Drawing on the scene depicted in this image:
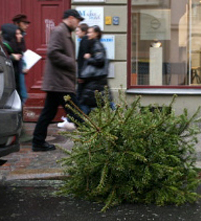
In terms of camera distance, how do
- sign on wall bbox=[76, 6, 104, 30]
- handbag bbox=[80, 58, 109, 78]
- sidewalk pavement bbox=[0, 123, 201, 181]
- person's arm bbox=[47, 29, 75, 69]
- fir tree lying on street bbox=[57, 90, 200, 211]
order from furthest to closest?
sign on wall bbox=[76, 6, 104, 30] < handbag bbox=[80, 58, 109, 78] < person's arm bbox=[47, 29, 75, 69] < sidewalk pavement bbox=[0, 123, 201, 181] < fir tree lying on street bbox=[57, 90, 200, 211]

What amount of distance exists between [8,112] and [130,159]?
120 centimetres

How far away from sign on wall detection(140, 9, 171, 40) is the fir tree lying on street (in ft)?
16.6

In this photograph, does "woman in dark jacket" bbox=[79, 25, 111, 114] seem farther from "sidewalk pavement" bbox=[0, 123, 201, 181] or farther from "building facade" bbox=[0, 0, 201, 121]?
"building facade" bbox=[0, 0, 201, 121]

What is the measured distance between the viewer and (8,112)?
3.92m

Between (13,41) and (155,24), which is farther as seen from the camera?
(155,24)

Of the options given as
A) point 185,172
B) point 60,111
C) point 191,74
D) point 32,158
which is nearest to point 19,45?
point 32,158

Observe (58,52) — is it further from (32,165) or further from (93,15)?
(93,15)

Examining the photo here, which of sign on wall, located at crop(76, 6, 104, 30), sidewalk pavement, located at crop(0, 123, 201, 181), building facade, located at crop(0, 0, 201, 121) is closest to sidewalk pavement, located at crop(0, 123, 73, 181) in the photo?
sidewalk pavement, located at crop(0, 123, 201, 181)

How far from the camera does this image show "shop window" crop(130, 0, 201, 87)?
8.80 metres

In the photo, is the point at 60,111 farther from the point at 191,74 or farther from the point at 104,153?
the point at 104,153

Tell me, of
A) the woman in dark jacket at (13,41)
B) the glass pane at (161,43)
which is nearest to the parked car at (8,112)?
the woman in dark jacket at (13,41)

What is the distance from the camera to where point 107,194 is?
4.01 meters

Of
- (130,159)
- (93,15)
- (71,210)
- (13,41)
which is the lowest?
(71,210)

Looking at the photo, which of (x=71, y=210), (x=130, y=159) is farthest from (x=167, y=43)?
(x=71, y=210)
